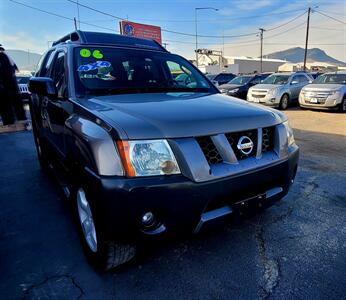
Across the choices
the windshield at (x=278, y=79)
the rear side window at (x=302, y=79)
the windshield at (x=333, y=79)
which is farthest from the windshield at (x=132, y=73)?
Result: the rear side window at (x=302, y=79)

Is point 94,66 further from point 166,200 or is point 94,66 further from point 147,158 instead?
point 166,200

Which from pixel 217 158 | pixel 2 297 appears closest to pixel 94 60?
pixel 217 158

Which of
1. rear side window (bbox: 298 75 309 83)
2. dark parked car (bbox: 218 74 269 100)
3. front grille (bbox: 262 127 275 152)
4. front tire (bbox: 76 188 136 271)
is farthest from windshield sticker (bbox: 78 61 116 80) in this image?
rear side window (bbox: 298 75 309 83)

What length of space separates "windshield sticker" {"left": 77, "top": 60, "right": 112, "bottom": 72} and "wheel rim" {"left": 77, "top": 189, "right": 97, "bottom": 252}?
3.97 feet

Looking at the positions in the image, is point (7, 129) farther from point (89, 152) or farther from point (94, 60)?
point (89, 152)

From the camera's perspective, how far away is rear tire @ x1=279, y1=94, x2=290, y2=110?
12.8 m

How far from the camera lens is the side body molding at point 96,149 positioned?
188 centimetres

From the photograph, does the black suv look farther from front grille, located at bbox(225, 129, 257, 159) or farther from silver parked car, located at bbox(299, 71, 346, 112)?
silver parked car, located at bbox(299, 71, 346, 112)

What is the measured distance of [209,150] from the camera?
2055 millimetres

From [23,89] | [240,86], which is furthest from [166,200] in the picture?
[23,89]

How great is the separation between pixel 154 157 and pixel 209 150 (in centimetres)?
40

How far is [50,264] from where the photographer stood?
2445 millimetres

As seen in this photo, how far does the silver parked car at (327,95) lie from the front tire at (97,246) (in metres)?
11.1

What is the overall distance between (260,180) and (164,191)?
0.79m
